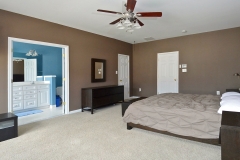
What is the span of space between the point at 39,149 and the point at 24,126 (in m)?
1.38

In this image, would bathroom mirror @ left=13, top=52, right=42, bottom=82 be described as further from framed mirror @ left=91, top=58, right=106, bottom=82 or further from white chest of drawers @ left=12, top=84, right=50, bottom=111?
framed mirror @ left=91, top=58, right=106, bottom=82

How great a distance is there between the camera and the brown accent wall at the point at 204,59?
4.74m

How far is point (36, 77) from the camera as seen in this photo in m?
5.79

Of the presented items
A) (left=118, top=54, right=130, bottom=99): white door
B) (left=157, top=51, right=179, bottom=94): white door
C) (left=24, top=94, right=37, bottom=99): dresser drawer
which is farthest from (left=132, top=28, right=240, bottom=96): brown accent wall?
(left=24, top=94, right=37, bottom=99): dresser drawer

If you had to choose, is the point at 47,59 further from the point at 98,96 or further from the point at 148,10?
the point at 148,10

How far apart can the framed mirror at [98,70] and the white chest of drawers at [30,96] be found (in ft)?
5.83

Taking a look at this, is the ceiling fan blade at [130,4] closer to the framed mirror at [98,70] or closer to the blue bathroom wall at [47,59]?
the framed mirror at [98,70]

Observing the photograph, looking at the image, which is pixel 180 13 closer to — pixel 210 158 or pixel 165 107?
pixel 165 107

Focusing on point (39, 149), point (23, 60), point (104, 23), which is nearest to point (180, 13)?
point (104, 23)

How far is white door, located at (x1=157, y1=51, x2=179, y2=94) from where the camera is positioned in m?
5.87

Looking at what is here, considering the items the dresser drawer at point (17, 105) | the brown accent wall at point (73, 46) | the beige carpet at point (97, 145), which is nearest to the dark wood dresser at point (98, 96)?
the brown accent wall at point (73, 46)

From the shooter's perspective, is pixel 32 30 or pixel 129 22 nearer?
pixel 129 22

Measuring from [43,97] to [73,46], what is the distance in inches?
85.0

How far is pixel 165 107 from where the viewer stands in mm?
2652
